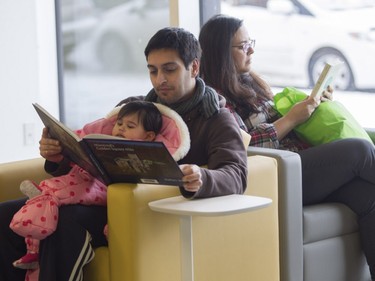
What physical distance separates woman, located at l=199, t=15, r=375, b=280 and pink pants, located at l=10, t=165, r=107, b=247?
2.29 ft

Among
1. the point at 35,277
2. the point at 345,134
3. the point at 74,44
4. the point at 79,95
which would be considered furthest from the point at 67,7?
the point at 35,277

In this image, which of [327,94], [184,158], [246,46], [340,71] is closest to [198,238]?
[184,158]

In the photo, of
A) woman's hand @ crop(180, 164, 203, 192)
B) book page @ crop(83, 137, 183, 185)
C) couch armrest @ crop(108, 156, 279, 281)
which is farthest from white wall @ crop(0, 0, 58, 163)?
woman's hand @ crop(180, 164, 203, 192)

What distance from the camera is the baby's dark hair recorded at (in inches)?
94.5

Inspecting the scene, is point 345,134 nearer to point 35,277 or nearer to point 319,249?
point 319,249

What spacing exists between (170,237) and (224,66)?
944 millimetres

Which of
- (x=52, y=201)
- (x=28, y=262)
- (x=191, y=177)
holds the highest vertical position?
(x=191, y=177)

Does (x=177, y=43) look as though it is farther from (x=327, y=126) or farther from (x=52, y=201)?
(x=327, y=126)

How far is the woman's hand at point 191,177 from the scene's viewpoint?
6.88 feet

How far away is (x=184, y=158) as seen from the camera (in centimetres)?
247

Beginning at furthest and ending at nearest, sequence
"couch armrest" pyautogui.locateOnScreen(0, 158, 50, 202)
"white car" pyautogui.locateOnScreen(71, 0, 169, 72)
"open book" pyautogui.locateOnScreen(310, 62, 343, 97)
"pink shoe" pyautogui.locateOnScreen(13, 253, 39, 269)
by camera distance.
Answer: "white car" pyautogui.locateOnScreen(71, 0, 169, 72) < "open book" pyautogui.locateOnScreen(310, 62, 343, 97) < "couch armrest" pyautogui.locateOnScreen(0, 158, 50, 202) < "pink shoe" pyautogui.locateOnScreen(13, 253, 39, 269)

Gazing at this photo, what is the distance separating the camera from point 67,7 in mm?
4738

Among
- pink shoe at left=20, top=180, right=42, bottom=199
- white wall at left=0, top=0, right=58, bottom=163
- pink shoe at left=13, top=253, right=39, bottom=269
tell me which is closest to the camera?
pink shoe at left=13, top=253, right=39, bottom=269

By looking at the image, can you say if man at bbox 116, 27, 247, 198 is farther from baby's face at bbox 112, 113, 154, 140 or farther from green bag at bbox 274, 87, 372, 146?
green bag at bbox 274, 87, 372, 146
